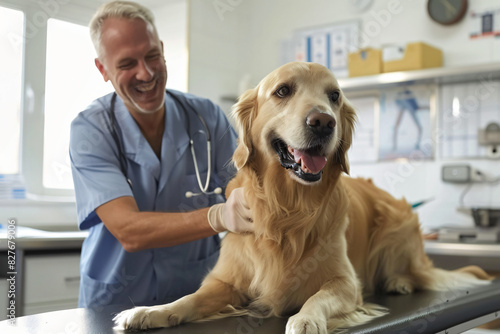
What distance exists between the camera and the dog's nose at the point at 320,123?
3.69 feet

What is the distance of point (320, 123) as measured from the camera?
1.14 metres

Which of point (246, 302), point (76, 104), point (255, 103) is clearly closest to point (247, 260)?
point (246, 302)

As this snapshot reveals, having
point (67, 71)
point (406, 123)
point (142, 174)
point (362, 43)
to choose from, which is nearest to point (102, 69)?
point (142, 174)

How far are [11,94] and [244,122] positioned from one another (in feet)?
7.98

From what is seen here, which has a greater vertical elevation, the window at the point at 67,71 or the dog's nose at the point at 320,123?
the window at the point at 67,71

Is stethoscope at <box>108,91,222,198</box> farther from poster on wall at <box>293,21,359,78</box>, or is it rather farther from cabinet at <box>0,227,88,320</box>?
poster on wall at <box>293,21,359,78</box>

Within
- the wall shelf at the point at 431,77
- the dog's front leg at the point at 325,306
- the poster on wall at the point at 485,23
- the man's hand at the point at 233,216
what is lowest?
the dog's front leg at the point at 325,306

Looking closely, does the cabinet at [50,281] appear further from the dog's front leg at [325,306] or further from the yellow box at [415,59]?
the yellow box at [415,59]

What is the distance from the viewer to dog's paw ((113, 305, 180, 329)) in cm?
107

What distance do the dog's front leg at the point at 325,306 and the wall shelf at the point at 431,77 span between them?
2.27 meters

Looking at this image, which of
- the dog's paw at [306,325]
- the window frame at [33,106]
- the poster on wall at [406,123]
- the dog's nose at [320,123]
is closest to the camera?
the dog's paw at [306,325]

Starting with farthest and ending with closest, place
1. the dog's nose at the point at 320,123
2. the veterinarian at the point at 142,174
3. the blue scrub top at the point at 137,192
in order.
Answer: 1. the blue scrub top at the point at 137,192
2. the veterinarian at the point at 142,174
3. the dog's nose at the point at 320,123

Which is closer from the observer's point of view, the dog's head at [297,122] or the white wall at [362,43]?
the dog's head at [297,122]

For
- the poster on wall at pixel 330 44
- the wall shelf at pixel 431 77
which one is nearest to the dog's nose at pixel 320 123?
the wall shelf at pixel 431 77
